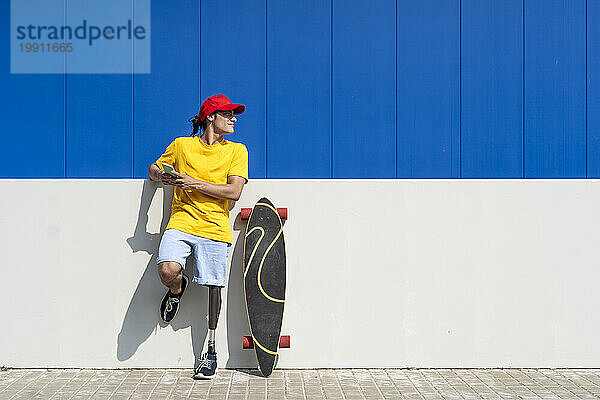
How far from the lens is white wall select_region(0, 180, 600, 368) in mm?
4602

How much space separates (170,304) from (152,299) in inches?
7.6

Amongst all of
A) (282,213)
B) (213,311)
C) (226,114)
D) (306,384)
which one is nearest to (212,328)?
(213,311)

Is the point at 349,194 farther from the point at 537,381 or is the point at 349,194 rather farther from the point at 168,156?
the point at 537,381

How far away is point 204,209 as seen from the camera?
14.4 feet

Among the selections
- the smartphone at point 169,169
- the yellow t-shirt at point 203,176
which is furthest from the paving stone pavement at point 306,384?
the smartphone at point 169,169

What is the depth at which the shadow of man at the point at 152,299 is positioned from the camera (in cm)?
461

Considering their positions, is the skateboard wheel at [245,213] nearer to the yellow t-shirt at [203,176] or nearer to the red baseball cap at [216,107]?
the yellow t-shirt at [203,176]

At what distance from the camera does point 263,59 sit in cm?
649

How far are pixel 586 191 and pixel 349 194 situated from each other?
1595 millimetres

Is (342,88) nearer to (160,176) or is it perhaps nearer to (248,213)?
(248,213)

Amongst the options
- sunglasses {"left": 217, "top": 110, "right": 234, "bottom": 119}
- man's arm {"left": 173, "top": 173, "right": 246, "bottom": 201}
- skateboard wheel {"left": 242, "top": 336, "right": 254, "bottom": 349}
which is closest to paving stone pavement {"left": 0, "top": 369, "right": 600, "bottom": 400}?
skateboard wheel {"left": 242, "top": 336, "right": 254, "bottom": 349}

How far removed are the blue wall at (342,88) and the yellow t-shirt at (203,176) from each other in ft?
6.51

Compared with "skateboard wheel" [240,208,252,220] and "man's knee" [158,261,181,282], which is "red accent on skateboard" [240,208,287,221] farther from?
"man's knee" [158,261,181,282]

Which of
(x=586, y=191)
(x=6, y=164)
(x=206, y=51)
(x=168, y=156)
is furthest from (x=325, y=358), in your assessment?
(x=6, y=164)
